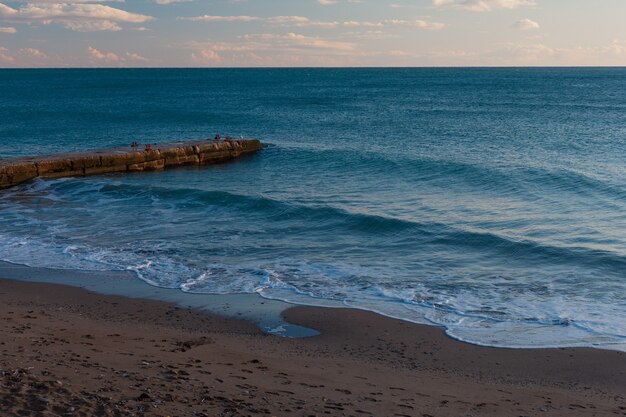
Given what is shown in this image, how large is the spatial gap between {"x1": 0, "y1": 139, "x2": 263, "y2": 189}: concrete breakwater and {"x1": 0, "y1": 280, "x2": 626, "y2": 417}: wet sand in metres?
16.8

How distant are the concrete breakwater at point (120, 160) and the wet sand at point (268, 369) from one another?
16.8 meters

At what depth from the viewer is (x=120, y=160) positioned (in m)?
32.4

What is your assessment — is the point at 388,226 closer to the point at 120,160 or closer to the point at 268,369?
the point at 268,369

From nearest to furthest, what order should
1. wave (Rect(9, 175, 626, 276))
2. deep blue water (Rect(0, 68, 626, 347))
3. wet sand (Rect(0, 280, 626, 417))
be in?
wet sand (Rect(0, 280, 626, 417)) → deep blue water (Rect(0, 68, 626, 347)) → wave (Rect(9, 175, 626, 276))

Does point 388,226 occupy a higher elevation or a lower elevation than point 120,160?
lower

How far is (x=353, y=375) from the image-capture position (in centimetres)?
1007

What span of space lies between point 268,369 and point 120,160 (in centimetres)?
2403

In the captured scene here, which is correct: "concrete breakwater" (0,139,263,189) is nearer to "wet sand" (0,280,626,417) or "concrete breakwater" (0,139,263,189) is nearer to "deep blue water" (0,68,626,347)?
"deep blue water" (0,68,626,347)

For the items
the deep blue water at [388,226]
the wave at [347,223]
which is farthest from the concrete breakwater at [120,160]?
the wave at [347,223]

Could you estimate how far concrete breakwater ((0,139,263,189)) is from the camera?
29297 mm

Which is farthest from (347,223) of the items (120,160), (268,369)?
(120,160)

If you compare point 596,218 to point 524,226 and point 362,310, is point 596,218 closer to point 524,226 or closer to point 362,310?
point 524,226

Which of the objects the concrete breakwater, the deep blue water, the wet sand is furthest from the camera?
the concrete breakwater

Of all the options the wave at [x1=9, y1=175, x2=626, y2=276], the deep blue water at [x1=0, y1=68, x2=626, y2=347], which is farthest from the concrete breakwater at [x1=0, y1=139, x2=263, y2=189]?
the wave at [x1=9, y1=175, x2=626, y2=276]
